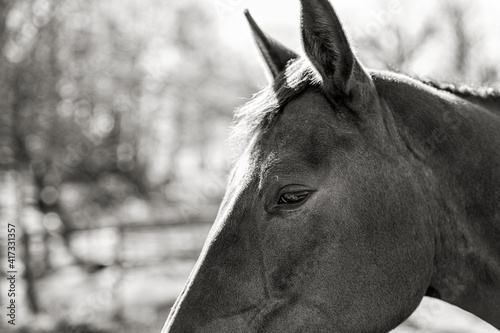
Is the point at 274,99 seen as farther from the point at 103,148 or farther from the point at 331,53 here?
the point at 103,148

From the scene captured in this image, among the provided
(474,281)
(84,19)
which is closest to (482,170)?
(474,281)

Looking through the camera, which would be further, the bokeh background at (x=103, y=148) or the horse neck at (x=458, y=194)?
the bokeh background at (x=103, y=148)

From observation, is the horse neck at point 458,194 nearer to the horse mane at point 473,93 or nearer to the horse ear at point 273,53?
the horse mane at point 473,93

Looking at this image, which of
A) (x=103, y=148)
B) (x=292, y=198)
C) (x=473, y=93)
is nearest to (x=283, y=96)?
(x=292, y=198)

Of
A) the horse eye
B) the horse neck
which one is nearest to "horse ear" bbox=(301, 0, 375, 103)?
the horse neck

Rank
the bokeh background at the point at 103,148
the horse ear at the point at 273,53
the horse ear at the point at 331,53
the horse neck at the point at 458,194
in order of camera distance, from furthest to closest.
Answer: the bokeh background at the point at 103,148, the horse ear at the point at 273,53, the horse neck at the point at 458,194, the horse ear at the point at 331,53

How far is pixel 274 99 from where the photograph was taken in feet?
8.05

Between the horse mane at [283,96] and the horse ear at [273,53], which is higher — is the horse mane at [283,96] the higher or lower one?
the lower one

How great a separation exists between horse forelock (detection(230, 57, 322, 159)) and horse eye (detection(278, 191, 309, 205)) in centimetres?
34

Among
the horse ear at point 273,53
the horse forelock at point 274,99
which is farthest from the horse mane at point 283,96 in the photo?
the horse ear at point 273,53

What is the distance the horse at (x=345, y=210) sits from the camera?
2162 mm

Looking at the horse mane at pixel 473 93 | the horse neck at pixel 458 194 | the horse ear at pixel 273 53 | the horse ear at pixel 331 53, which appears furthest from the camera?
the horse ear at pixel 273 53

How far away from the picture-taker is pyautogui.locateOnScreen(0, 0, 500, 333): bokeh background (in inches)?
349

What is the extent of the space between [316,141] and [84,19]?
439 inches
